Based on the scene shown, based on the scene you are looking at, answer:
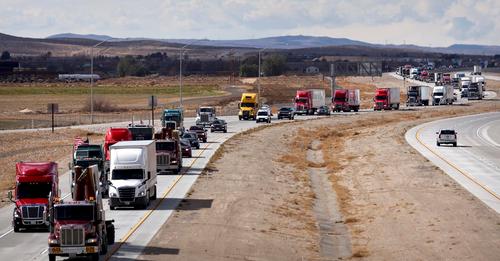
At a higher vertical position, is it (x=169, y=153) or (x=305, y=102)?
(x=305, y=102)

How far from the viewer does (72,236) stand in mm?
37250

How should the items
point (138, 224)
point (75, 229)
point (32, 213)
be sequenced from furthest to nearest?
1. point (138, 224)
2. point (32, 213)
3. point (75, 229)

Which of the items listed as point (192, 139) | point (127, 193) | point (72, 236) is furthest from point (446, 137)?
point (72, 236)

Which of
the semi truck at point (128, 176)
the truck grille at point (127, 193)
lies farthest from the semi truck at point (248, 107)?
the truck grille at point (127, 193)

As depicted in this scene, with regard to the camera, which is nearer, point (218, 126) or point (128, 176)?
point (128, 176)

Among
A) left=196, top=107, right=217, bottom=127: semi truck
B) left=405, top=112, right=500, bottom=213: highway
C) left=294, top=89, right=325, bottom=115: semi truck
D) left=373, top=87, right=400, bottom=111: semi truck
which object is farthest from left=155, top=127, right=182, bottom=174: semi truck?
left=373, top=87, right=400, bottom=111: semi truck

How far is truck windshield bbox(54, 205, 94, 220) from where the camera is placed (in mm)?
37531

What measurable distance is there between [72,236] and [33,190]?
941 cm

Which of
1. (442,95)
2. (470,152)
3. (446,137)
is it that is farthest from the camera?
(442,95)

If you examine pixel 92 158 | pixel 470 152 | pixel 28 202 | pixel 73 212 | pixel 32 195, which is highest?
pixel 92 158

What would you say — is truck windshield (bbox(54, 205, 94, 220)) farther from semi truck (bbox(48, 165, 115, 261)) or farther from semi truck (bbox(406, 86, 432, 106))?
semi truck (bbox(406, 86, 432, 106))

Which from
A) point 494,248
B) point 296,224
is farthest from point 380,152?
point 494,248

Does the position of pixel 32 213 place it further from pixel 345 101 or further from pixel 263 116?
pixel 345 101

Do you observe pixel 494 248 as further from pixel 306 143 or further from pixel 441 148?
pixel 306 143
